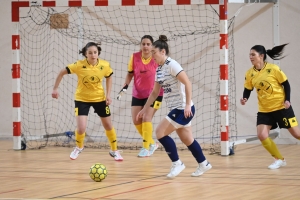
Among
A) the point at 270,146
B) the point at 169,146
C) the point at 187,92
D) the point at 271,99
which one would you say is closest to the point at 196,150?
the point at 169,146

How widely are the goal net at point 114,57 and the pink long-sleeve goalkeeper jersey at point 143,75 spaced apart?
1919 mm

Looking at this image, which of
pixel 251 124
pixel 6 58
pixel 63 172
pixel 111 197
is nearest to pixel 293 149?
pixel 251 124

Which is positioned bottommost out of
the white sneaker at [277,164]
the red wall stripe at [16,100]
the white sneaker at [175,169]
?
the white sneaker at [277,164]

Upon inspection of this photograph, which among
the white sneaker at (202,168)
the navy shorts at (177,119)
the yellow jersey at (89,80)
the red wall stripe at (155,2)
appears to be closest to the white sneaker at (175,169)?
the white sneaker at (202,168)

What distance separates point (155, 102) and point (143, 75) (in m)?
0.51

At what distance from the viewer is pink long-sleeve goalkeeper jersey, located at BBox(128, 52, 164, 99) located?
1091 centimetres

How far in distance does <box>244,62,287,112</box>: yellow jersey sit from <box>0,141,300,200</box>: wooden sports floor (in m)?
0.89

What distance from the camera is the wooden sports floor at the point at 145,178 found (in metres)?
7.04

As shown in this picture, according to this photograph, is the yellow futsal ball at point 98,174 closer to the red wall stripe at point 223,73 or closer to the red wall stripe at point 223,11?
the red wall stripe at point 223,73

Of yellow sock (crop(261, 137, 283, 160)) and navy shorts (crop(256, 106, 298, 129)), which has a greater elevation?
navy shorts (crop(256, 106, 298, 129))

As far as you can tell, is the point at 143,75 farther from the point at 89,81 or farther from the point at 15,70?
the point at 15,70

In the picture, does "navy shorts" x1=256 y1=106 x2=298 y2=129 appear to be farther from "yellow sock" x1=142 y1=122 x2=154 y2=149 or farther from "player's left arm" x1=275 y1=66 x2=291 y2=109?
"yellow sock" x1=142 y1=122 x2=154 y2=149

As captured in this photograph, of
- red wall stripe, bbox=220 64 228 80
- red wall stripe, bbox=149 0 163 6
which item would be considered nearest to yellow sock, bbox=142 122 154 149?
red wall stripe, bbox=220 64 228 80

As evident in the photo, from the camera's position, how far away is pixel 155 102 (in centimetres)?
1080
